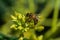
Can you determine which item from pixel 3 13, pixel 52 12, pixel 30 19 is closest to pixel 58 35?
pixel 52 12

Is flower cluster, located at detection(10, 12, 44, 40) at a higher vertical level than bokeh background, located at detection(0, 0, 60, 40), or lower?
lower

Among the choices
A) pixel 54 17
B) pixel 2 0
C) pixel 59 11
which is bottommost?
pixel 54 17

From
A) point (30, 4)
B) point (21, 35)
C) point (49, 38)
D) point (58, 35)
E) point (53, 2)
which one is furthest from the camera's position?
point (53, 2)

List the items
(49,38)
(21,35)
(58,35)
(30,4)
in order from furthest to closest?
(30,4) < (58,35) < (49,38) < (21,35)

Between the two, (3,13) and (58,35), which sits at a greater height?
(3,13)

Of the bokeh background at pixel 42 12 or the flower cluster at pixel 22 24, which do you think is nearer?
the flower cluster at pixel 22 24

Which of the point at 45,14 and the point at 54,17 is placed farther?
the point at 45,14

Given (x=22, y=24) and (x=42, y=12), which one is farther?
(x=42, y=12)

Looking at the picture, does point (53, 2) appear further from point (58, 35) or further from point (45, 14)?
point (58, 35)

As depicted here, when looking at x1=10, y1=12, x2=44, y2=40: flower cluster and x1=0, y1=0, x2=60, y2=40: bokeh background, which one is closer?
x1=10, y1=12, x2=44, y2=40: flower cluster

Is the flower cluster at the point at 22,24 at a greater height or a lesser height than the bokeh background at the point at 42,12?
lesser

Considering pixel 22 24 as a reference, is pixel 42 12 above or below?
above
